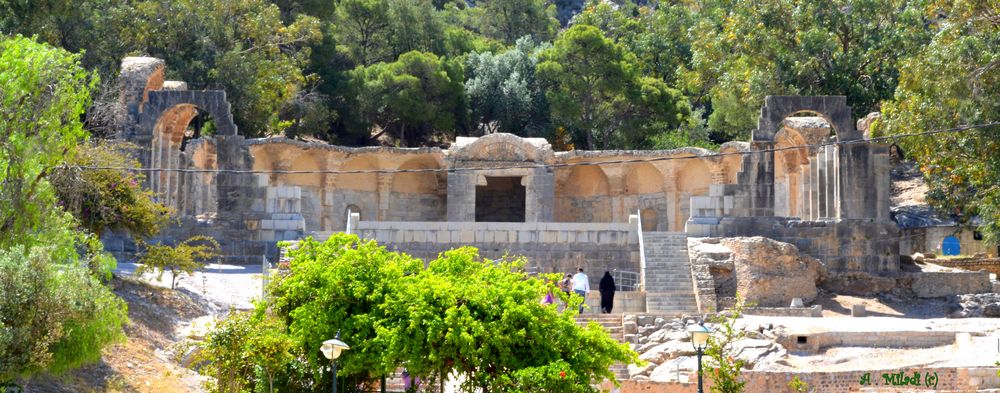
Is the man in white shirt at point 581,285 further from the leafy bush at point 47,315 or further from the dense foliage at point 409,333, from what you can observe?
the leafy bush at point 47,315

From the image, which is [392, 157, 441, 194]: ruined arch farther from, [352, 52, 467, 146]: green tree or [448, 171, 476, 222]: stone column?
[352, 52, 467, 146]: green tree

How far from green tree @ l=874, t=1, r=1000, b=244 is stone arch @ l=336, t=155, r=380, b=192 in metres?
15.9

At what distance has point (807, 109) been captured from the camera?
35969mm

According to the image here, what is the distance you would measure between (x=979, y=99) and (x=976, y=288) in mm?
5558

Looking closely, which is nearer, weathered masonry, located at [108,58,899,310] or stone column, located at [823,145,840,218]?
weathered masonry, located at [108,58,899,310]

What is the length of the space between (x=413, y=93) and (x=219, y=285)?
2222 centimetres

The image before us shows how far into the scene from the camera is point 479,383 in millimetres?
19828

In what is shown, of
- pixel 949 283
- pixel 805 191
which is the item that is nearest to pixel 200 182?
pixel 805 191

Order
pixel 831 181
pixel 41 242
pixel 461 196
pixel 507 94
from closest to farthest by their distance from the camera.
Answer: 1. pixel 41 242
2. pixel 831 181
3. pixel 461 196
4. pixel 507 94

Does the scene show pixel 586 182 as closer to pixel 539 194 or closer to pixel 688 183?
pixel 688 183

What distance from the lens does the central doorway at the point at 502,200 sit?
45781mm

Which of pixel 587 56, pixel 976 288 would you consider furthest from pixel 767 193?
pixel 587 56

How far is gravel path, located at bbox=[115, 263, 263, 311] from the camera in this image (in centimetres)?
2675

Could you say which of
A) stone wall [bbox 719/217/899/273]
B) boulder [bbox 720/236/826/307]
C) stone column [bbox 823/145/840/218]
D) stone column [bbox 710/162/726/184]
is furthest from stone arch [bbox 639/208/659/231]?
boulder [bbox 720/236/826/307]
